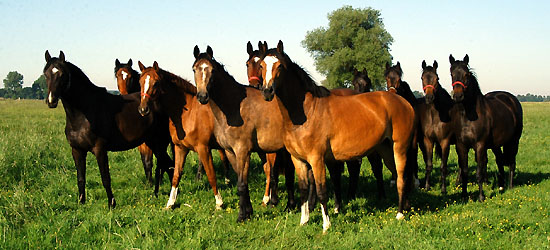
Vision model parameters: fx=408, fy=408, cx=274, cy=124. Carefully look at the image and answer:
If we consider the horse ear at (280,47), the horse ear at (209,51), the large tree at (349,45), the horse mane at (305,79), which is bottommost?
the horse mane at (305,79)

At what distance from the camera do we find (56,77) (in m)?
6.28

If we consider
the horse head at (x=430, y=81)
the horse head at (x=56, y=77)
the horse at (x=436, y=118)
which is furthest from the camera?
the horse at (x=436, y=118)

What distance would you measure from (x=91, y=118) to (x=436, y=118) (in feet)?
22.6

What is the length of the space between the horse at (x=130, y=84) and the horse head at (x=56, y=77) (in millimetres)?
2358

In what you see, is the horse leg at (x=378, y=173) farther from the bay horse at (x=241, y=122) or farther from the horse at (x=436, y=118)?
the bay horse at (x=241, y=122)

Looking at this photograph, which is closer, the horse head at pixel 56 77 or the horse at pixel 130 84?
the horse head at pixel 56 77

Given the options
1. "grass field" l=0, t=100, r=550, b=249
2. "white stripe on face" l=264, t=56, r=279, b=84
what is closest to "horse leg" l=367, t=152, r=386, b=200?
"grass field" l=0, t=100, r=550, b=249

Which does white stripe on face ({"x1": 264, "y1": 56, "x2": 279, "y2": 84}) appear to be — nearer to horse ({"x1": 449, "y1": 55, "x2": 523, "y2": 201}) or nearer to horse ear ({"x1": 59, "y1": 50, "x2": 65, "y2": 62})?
horse ear ({"x1": 59, "y1": 50, "x2": 65, "y2": 62})

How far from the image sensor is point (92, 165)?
1085 centimetres

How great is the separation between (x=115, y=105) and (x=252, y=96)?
265 cm

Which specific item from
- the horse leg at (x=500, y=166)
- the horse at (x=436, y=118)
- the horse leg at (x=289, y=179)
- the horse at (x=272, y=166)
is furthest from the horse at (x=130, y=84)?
the horse leg at (x=500, y=166)

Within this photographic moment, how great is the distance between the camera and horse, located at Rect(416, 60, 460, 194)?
326 inches

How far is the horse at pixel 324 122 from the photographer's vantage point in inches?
227

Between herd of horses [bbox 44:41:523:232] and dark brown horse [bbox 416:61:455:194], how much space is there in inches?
0.9
